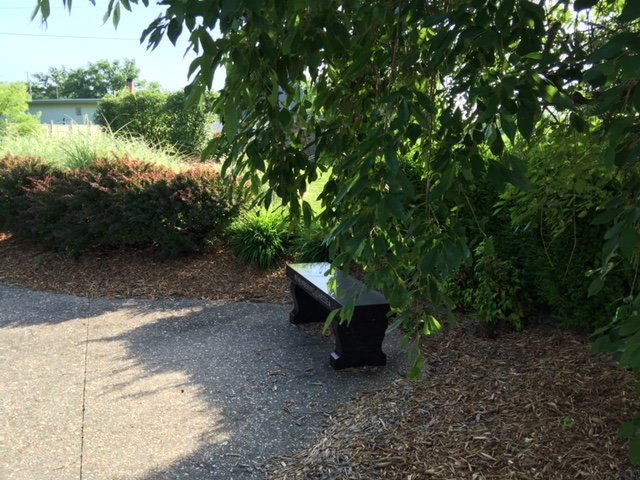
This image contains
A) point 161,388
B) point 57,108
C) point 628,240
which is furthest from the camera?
point 57,108

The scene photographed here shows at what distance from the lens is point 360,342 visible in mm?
4688

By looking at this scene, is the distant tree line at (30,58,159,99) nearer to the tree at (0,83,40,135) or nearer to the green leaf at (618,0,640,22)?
the tree at (0,83,40,135)

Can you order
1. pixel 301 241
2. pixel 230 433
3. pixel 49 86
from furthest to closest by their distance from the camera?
pixel 49 86 → pixel 301 241 → pixel 230 433

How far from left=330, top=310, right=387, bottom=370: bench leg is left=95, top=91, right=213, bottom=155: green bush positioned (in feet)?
33.6

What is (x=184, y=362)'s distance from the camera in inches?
197

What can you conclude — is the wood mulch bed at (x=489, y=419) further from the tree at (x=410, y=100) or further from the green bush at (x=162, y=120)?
the green bush at (x=162, y=120)

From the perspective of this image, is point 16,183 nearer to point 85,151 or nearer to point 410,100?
point 85,151

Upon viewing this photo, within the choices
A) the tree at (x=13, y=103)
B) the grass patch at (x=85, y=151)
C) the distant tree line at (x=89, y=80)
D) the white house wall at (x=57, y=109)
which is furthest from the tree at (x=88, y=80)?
the grass patch at (x=85, y=151)

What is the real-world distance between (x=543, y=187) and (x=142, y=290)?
5.36 meters

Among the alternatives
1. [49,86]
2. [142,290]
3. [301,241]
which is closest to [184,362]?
[142,290]

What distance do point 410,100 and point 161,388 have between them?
3583 mm

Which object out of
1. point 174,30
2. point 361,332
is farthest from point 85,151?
point 174,30

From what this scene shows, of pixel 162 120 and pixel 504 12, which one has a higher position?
pixel 504 12

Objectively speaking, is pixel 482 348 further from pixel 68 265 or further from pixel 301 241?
pixel 68 265
